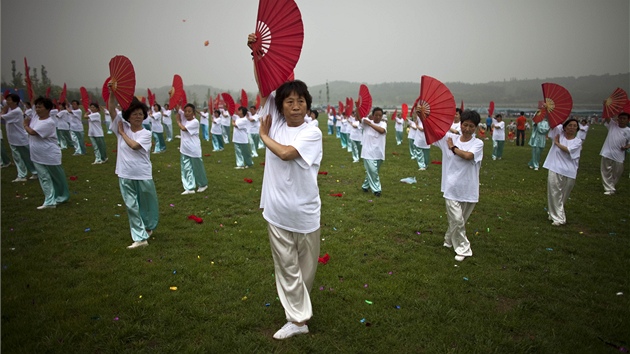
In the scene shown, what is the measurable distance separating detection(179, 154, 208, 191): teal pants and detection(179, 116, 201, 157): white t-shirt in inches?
6.5

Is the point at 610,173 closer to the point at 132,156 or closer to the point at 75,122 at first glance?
the point at 132,156

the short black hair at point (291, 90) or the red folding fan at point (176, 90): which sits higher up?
the red folding fan at point (176, 90)

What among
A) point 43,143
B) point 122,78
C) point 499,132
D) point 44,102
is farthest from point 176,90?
point 499,132

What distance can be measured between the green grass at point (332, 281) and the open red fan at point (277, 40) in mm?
2462

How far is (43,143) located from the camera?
23.8ft

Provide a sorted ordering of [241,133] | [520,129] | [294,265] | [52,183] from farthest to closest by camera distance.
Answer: [520,129], [241,133], [52,183], [294,265]

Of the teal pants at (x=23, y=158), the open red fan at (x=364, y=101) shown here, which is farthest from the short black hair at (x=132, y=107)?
the teal pants at (x=23, y=158)

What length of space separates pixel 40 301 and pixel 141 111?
2.80m

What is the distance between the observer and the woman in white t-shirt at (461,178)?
204 inches

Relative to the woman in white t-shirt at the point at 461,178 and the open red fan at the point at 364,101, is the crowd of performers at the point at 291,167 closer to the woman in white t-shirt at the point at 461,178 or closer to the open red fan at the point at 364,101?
the woman in white t-shirt at the point at 461,178

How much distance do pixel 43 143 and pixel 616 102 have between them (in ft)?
45.1

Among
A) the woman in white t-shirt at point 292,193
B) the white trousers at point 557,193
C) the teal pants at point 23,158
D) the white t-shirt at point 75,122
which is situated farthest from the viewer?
the white t-shirt at point 75,122

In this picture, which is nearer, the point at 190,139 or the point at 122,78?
the point at 122,78

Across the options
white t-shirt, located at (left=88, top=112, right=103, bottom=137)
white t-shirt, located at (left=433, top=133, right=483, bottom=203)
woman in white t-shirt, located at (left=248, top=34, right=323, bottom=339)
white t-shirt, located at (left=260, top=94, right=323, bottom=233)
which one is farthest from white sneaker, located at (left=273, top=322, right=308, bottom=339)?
white t-shirt, located at (left=88, top=112, right=103, bottom=137)
